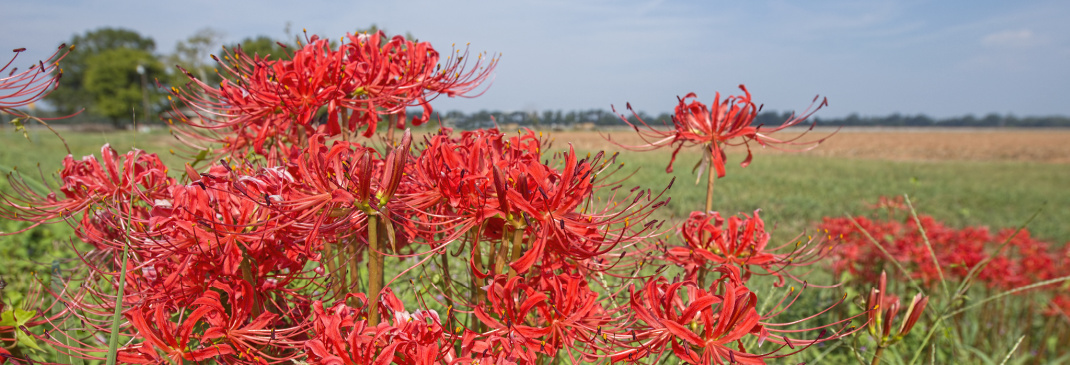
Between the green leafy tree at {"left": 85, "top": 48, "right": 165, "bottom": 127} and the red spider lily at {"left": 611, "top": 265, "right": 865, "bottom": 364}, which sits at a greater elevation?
the green leafy tree at {"left": 85, "top": 48, "right": 165, "bottom": 127}

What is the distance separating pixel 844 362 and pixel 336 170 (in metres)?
4.09

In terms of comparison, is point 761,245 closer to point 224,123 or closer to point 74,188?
point 224,123

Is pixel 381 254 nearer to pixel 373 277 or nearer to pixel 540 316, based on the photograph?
pixel 373 277

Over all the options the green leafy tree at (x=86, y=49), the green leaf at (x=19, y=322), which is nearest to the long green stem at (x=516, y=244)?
the green leaf at (x=19, y=322)

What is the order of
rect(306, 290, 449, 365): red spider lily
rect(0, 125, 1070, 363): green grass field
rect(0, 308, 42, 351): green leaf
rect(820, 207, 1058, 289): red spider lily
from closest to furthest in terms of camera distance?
1. rect(306, 290, 449, 365): red spider lily
2. rect(0, 308, 42, 351): green leaf
3. rect(0, 125, 1070, 363): green grass field
4. rect(820, 207, 1058, 289): red spider lily

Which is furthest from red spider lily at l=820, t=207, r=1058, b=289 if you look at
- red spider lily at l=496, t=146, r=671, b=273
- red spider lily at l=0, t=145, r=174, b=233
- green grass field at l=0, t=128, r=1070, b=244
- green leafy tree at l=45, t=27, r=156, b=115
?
green leafy tree at l=45, t=27, r=156, b=115

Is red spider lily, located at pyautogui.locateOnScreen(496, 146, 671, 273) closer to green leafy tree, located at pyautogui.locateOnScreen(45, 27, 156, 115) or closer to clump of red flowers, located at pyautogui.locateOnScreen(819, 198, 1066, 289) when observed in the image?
clump of red flowers, located at pyautogui.locateOnScreen(819, 198, 1066, 289)

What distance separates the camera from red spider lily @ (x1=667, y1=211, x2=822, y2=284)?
2.00m

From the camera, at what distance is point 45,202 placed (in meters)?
2.19

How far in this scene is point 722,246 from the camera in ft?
6.67

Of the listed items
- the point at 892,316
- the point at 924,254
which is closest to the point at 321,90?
the point at 892,316

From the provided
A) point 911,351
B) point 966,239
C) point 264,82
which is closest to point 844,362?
point 911,351

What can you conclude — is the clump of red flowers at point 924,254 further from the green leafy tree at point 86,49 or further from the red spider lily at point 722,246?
the green leafy tree at point 86,49

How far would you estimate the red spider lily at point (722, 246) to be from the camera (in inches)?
78.5
